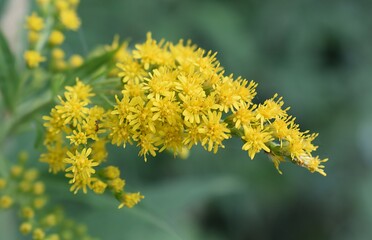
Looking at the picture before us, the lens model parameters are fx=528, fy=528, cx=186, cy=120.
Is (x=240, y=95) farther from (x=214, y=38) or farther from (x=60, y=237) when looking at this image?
(x=214, y=38)

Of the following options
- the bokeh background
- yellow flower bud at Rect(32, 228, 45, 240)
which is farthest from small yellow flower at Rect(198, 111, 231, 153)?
the bokeh background

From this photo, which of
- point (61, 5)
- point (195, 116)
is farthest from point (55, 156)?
point (61, 5)

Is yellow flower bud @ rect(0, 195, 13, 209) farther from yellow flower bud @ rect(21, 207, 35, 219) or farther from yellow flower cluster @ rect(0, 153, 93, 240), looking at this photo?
yellow flower bud @ rect(21, 207, 35, 219)

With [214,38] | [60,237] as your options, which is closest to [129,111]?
[60,237]

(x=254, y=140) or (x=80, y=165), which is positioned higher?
(x=254, y=140)

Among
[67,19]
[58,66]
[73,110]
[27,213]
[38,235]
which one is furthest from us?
[58,66]

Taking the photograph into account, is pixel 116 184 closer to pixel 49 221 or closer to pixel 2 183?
pixel 49 221
